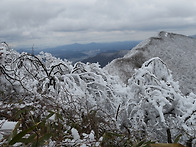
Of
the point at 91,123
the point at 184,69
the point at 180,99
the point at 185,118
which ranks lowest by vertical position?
the point at 184,69

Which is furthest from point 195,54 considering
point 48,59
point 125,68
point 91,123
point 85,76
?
point 91,123

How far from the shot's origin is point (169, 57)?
22.0 m

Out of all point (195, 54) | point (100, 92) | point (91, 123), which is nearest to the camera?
point (91, 123)

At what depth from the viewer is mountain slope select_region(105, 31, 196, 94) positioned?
17.7 m

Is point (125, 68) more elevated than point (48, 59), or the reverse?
point (48, 59)

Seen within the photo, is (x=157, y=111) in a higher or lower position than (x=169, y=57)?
higher

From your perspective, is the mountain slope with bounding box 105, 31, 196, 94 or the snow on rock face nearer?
the snow on rock face

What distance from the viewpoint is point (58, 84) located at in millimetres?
3988

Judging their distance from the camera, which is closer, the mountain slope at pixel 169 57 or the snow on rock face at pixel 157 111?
the snow on rock face at pixel 157 111

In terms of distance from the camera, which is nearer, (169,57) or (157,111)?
(157,111)

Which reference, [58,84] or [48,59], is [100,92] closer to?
[58,84]

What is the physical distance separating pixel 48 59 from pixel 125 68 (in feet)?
34.3

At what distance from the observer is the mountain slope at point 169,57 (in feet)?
58.1

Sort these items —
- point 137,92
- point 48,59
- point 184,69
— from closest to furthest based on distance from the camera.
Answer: point 137,92, point 48,59, point 184,69
